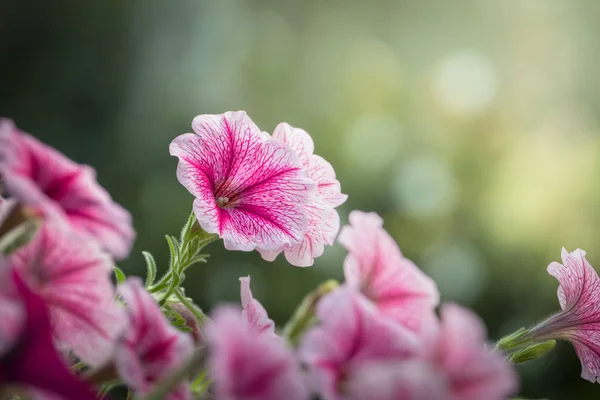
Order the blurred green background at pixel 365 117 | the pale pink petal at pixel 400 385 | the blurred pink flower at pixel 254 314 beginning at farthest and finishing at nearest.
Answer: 1. the blurred green background at pixel 365 117
2. the blurred pink flower at pixel 254 314
3. the pale pink petal at pixel 400 385

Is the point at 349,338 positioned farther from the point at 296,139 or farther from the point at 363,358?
the point at 296,139

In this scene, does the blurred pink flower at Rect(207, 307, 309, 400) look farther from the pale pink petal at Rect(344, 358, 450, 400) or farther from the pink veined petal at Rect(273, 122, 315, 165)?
the pink veined petal at Rect(273, 122, 315, 165)

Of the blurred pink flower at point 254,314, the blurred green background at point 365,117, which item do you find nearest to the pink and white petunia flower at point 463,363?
the blurred pink flower at point 254,314

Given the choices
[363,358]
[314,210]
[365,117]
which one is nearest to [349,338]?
[363,358]

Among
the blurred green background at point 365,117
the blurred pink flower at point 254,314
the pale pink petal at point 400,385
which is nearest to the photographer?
the pale pink petal at point 400,385

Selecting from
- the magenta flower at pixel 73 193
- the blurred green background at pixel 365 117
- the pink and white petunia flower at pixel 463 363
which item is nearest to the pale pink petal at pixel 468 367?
the pink and white petunia flower at pixel 463 363

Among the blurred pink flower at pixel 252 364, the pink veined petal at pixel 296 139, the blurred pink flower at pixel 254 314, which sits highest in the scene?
the pink veined petal at pixel 296 139

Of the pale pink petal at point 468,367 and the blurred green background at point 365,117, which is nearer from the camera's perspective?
the pale pink petal at point 468,367

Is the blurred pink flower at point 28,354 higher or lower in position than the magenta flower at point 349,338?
lower

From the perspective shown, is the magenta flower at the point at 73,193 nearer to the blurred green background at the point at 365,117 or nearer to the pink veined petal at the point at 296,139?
the pink veined petal at the point at 296,139
